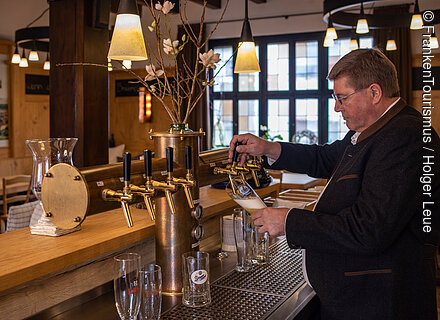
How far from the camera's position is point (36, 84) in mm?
10078

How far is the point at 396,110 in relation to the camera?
178cm

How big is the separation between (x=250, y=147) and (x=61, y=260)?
101 centimetres

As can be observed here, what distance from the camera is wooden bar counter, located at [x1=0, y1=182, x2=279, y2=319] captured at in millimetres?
1525

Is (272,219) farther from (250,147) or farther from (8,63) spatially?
(8,63)

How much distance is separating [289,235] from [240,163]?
591mm

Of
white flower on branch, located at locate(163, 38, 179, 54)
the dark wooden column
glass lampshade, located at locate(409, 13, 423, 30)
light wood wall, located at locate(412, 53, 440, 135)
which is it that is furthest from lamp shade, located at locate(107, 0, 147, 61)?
light wood wall, located at locate(412, 53, 440, 135)

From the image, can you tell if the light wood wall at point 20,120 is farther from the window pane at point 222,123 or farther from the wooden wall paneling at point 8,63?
the window pane at point 222,123

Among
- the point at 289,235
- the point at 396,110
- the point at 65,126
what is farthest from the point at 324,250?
the point at 65,126

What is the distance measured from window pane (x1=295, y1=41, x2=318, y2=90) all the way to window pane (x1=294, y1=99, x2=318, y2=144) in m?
0.29

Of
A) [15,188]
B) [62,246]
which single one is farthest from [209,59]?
[15,188]

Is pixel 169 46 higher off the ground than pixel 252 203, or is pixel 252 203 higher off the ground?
pixel 169 46

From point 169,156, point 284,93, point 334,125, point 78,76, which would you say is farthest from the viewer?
point 284,93

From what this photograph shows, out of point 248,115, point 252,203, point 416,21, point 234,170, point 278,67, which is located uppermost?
point 278,67

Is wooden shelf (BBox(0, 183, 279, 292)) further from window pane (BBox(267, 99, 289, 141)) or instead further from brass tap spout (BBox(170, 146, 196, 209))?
window pane (BBox(267, 99, 289, 141))
